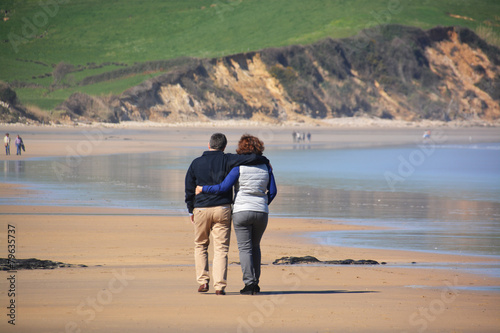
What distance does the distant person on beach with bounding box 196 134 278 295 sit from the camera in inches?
281

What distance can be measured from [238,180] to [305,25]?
11131cm

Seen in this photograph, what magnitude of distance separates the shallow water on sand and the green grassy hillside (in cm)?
6064

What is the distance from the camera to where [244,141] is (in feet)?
23.7

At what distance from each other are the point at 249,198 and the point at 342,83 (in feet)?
289

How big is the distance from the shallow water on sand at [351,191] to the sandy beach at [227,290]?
94.7 inches

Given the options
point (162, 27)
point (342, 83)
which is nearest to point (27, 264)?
point (342, 83)

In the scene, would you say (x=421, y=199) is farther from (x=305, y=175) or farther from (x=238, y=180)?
(x=238, y=180)

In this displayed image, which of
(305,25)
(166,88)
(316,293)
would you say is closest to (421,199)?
(316,293)

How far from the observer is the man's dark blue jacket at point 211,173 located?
7164 millimetres

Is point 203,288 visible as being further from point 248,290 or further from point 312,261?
point 312,261

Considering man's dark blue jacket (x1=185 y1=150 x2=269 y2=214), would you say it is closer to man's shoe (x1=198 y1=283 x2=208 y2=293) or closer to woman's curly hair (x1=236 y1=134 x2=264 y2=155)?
woman's curly hair (x1=236 y1=134 x2=264 y2=155)

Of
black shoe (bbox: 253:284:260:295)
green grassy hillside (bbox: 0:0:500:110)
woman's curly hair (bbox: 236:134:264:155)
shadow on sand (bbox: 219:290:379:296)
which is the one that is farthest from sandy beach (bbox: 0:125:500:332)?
green grassy hillside (bbox: 0:0:500:110)

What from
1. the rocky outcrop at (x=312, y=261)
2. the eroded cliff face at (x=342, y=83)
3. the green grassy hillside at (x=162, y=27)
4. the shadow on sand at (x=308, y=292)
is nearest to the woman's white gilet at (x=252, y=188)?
the shadow on sand at (x=308, y=292)

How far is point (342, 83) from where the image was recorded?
93688mm
